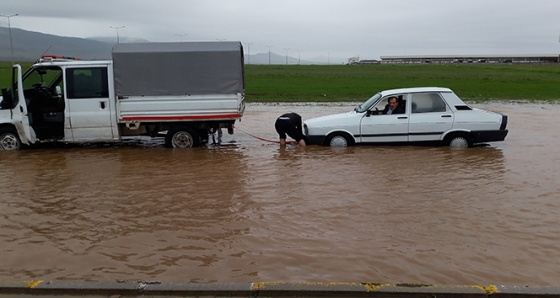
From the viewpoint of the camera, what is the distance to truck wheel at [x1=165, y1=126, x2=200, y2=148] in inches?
475

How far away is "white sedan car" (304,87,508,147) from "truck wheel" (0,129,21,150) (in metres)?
7.01

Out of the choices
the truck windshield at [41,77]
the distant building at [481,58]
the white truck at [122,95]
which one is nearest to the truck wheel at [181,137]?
the white truck at [122,95]

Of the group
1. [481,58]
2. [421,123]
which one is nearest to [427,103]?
[421,123]

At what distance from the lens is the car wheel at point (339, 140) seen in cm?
1167

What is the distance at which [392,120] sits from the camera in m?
11.5

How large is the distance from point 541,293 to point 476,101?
24.7m

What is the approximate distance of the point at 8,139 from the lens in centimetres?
1160

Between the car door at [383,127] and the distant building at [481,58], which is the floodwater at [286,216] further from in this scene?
the distant building at [481,58]

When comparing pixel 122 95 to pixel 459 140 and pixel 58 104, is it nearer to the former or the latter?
pixel 58 104

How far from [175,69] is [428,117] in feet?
19.5

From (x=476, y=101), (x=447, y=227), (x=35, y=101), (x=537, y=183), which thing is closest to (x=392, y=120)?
(x=537, y=183)

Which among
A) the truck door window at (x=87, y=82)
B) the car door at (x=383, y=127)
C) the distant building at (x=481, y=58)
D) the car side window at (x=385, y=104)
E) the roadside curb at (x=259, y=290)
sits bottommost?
the roadside curb at (x=259, y=290)

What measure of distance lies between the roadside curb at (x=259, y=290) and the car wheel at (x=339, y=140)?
24.9ft

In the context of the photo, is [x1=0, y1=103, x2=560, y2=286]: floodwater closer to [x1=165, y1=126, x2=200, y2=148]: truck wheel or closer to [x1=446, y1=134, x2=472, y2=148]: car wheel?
[x1=446, y1=134, x2=472, y2=148]: car wheel
